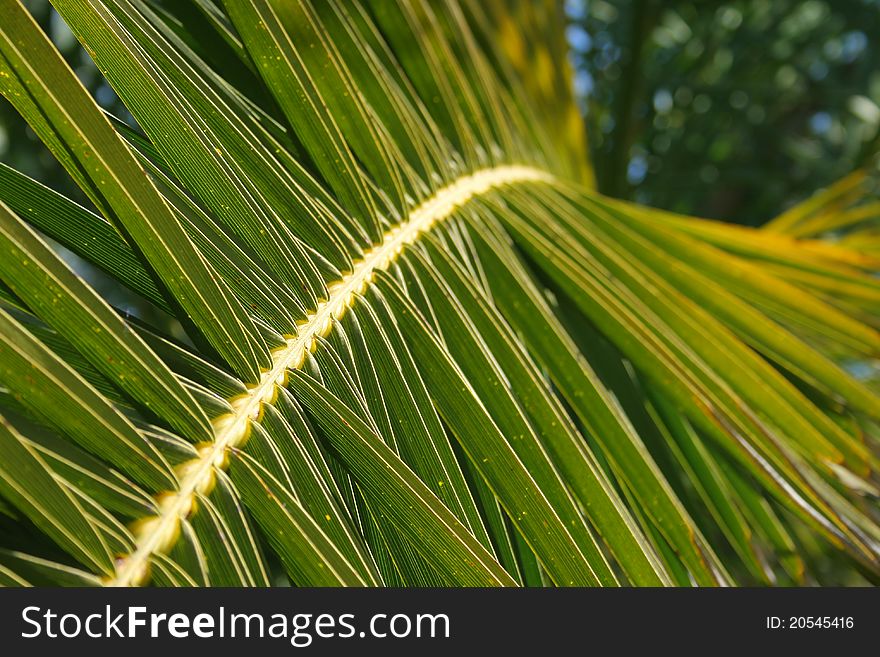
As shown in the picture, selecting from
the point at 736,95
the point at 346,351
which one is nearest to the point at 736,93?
the point at 736,95

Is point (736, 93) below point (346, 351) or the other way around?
the other way around

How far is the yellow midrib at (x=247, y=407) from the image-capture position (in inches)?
8.5

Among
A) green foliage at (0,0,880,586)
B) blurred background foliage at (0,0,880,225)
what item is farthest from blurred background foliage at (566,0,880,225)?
green foliage at (0,0,880,586)

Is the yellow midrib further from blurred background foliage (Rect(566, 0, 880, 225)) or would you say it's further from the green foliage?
blurred background foliage (Rect(566, 0, 880, 225))

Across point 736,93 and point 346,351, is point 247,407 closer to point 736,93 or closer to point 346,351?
point 346,351

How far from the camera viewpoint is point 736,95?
1.50 m

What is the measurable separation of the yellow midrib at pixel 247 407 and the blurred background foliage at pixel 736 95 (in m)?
1.04

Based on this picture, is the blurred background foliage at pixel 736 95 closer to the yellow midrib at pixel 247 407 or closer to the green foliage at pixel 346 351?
the green foliage at pixel 346 351

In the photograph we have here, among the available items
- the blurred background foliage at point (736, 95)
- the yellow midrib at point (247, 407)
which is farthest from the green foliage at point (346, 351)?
the blurred background foliage at point (736, 95)

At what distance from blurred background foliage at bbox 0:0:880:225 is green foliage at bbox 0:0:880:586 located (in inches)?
36.0
